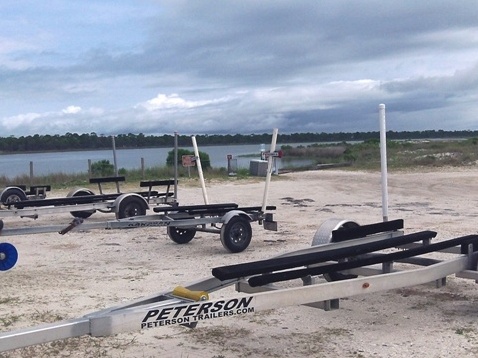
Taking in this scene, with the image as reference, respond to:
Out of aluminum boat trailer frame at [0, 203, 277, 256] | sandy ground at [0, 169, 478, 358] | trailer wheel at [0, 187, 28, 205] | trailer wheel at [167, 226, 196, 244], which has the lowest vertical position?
A: sandy ground at [0, 169, 478, 358]

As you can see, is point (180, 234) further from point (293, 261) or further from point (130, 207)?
point (293, 261)

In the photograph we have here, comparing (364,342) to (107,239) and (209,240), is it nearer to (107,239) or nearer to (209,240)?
(209,240)

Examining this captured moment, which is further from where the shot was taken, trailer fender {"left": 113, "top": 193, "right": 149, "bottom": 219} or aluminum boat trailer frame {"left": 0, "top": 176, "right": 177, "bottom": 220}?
trailer fender {"left": 113, "top": 193, "right": 149, "bottom": 219}

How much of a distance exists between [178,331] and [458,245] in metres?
2.71

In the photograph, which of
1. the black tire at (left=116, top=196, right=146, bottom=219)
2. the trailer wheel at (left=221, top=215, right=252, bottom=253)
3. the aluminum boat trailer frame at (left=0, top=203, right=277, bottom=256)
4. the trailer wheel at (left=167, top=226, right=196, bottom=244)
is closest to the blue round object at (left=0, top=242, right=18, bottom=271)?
the aluminum boat trailer frame at (left=0, top=203, right=277, bottom=256)

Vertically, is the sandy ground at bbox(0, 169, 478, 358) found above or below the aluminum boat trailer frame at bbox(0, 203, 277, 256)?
below

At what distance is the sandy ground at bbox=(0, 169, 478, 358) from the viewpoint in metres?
5.38

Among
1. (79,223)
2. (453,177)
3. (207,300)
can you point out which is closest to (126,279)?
(79,223)

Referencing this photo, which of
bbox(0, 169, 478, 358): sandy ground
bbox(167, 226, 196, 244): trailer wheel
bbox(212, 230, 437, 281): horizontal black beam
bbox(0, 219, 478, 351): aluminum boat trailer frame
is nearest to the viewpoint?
bbox(0, 219, 478, 351): aluminum boat trailer frame

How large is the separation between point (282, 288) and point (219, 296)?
1.14 metres

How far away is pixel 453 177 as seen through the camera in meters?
25.0

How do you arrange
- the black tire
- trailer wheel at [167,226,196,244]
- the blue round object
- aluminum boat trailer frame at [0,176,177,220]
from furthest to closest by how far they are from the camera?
the black tire
aluminum boat trailer frame at [0,176,177,220]
trailer wheel at [167,226,196,244]
the blue round object

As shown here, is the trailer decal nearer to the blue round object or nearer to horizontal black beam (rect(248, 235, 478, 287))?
horizontal black beam (rect(248, 235, 478, 287))

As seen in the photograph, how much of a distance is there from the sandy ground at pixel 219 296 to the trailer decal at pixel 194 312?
101 cm
